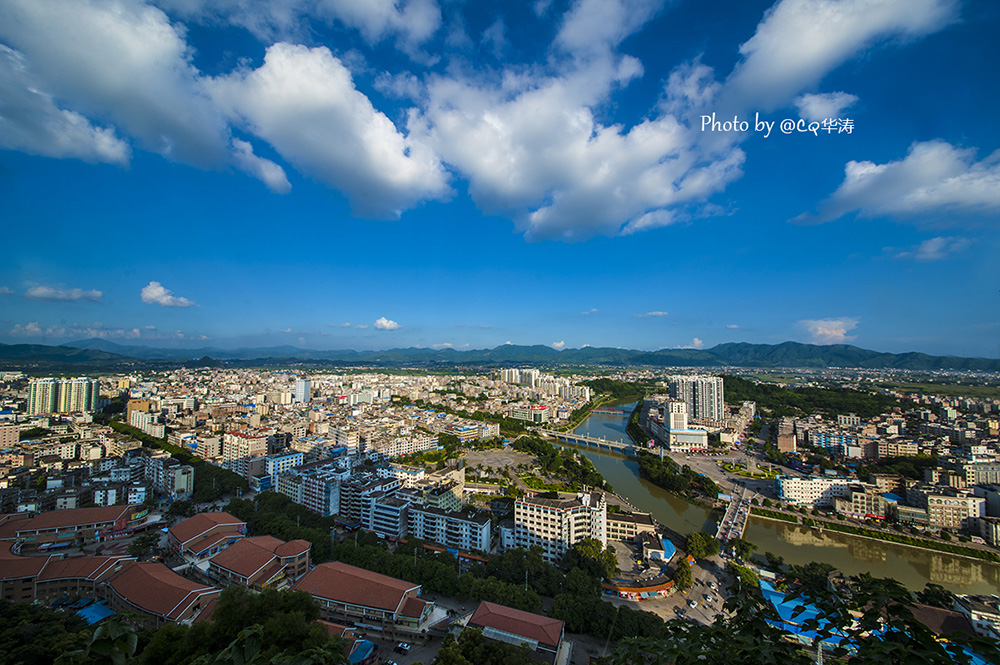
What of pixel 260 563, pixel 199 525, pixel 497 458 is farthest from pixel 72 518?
pixel 497 458

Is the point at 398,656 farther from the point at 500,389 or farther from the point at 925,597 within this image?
the point at 500,389

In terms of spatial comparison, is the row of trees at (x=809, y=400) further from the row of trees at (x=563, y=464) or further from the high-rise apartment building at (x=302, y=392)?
the high-rise apartment building at (x=302, y=392)

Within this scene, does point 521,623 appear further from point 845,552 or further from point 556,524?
point 845,552

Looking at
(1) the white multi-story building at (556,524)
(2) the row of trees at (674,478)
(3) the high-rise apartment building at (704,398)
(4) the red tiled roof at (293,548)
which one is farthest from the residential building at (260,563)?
(3) the high-rise apartment building at (704,398)

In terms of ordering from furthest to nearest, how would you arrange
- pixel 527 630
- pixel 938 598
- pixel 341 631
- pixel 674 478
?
pixel 674 478 → pixel 938 598 → pixel 341 631 → pixel 527 630

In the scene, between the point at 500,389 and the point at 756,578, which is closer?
the point at 756,578

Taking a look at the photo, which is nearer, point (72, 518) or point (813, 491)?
point (72, 518)

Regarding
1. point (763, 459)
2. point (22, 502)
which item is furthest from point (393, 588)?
point (763, 459)
